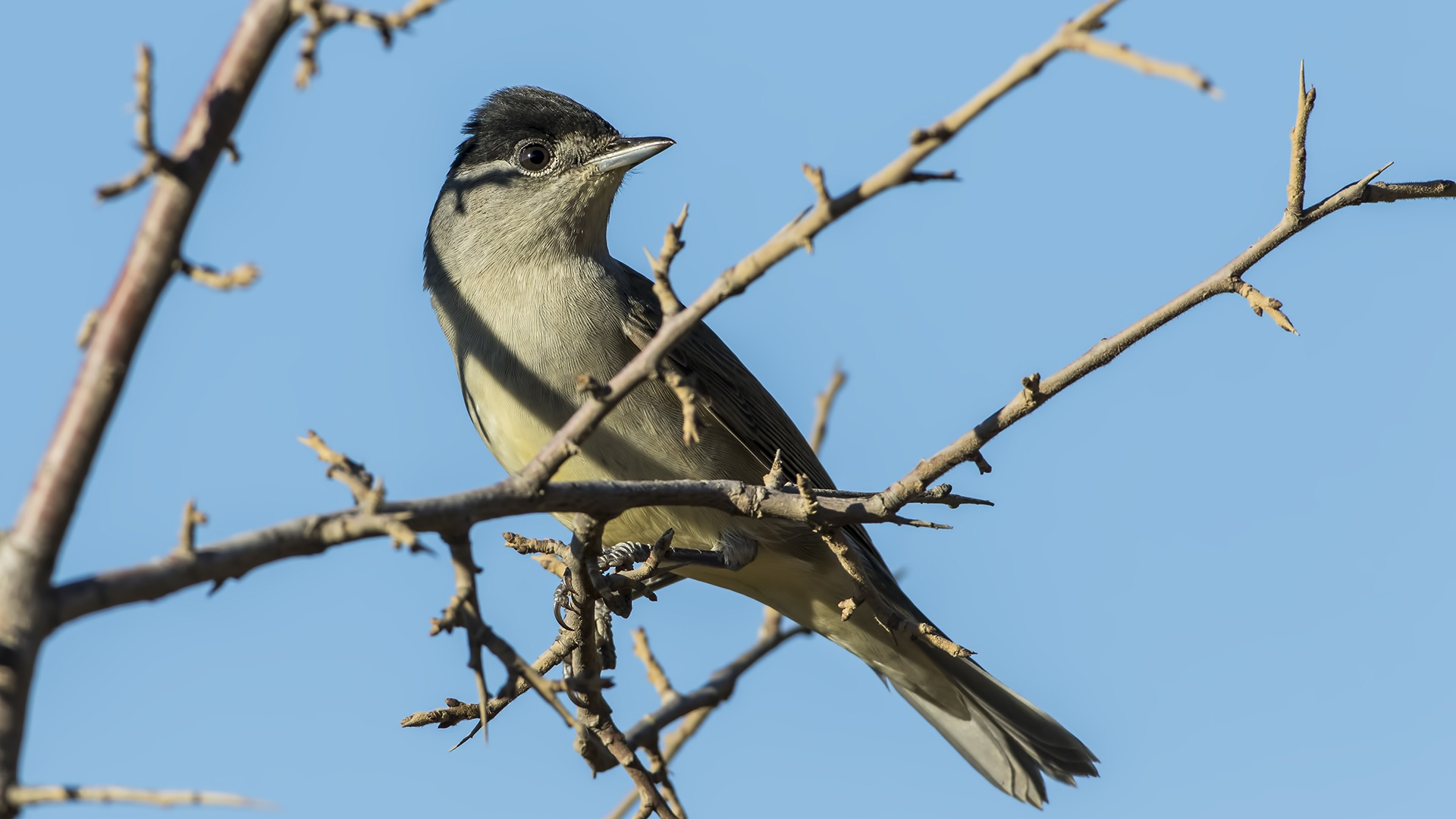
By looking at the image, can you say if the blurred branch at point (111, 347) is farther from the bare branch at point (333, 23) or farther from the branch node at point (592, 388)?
the branch node at point (592, 388)

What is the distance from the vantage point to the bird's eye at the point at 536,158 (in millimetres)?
7125

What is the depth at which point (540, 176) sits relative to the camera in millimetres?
7066

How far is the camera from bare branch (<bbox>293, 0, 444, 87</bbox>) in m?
2.38

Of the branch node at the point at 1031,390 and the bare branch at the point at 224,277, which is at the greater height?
the branch node at the point at 1031,390

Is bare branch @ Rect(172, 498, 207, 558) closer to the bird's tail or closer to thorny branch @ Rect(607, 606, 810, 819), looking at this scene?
thorny branch @ Rect(607, 606, 810, 819)

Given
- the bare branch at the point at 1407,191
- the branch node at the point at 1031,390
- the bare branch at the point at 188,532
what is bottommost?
the bare branch at the point at 188,532

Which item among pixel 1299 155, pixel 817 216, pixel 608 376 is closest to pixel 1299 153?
pixel 1299 155

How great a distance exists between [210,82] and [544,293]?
412 centimetres

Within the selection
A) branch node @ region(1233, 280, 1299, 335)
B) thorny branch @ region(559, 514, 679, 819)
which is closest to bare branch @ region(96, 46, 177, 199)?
thorny branch @ region(559, 514, 679, 819)

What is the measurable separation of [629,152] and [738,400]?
4.60 feet

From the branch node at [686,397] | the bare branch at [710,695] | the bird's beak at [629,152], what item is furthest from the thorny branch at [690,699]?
the bird's beak at [629,152]

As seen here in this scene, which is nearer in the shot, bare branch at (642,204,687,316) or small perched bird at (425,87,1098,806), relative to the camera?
bare branch at (642,204,687,316)

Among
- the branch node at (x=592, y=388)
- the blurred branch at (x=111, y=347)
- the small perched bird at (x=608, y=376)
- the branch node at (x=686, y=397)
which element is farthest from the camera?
the small perched bird at (x=608, y=376)

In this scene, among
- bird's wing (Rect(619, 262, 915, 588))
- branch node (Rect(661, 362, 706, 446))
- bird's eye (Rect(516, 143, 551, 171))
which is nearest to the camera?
branch node (Rect(661, 362, 706, 446))
